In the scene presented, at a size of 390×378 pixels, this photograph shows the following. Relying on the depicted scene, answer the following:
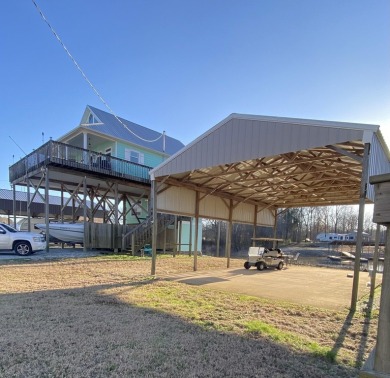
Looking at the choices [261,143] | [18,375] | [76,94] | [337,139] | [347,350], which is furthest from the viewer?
[76,94]

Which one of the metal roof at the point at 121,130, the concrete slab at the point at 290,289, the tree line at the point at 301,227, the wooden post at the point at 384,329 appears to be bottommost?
the tree line at the point at 301,227

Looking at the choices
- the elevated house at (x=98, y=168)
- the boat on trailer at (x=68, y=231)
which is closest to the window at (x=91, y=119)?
the elevated house at (x=98, y=168)

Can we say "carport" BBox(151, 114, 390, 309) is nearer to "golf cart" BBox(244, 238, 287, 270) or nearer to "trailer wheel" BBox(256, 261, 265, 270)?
"golf cart" BBox(244, 238, 287, 270)

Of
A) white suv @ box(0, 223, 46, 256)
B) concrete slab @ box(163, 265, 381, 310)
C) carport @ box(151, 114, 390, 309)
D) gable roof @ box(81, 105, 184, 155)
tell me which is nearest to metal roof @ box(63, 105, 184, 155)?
gable roof @ box(81, 105, 184, 155)

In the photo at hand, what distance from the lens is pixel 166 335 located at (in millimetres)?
3758

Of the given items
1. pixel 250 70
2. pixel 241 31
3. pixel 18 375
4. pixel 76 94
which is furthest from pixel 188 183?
pixel 18 375

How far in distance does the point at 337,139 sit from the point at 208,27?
689 cm

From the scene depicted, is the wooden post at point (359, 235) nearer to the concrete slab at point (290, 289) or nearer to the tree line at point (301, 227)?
the concrete slab at point (290, 289)

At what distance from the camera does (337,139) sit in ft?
19.5

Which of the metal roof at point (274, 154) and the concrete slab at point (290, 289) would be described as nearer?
the metal roof at point (274, 154)

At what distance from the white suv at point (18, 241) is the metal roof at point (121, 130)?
26.5 feet

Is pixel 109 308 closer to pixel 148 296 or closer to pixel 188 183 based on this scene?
pixel 148 296

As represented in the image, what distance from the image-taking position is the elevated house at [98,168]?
15159mm

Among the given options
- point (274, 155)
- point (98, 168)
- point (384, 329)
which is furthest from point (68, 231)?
point (384, 329)
